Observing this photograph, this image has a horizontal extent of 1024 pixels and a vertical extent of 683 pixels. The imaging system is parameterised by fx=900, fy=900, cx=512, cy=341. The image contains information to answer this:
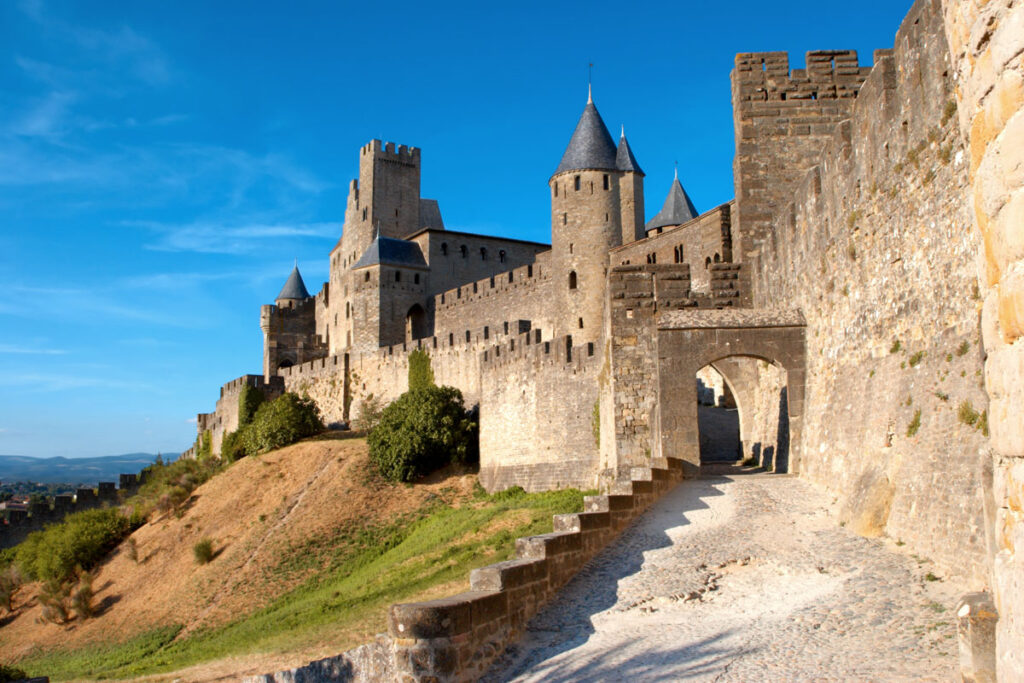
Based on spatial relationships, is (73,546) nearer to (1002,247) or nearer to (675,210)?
(675,210)

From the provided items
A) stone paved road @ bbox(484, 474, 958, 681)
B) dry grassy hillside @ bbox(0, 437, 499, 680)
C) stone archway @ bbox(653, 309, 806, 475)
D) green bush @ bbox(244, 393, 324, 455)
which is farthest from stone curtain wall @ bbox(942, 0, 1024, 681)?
green bush @ bbox(244, 393, 324, 455)

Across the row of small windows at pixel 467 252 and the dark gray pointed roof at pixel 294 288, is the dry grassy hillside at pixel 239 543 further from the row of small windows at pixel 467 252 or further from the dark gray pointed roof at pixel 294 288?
the dark gray pointed roof at pixel 294 288

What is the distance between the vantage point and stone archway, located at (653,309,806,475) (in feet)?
45.5

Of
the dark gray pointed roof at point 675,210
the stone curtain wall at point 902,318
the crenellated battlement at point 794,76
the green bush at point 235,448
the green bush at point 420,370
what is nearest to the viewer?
the stone curtain wall at point 902,318

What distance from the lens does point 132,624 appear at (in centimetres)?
2514

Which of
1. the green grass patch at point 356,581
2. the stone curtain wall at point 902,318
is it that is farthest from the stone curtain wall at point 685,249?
the stone curtain wall at point 902,318

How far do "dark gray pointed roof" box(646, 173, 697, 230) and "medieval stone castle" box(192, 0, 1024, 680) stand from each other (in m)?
12.5

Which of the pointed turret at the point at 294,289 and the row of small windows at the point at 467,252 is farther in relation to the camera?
the pointed turret at the point at 294,289

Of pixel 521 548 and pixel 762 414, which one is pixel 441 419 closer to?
pixel 762 414

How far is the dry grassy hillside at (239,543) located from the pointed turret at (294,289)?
33341 mm

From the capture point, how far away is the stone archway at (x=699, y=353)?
45.5ft

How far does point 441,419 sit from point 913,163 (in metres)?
23.2

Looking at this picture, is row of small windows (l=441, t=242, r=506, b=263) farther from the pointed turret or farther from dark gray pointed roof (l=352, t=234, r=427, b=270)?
the pointed turret

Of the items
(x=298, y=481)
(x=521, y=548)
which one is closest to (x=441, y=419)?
(x=298, y=481)
